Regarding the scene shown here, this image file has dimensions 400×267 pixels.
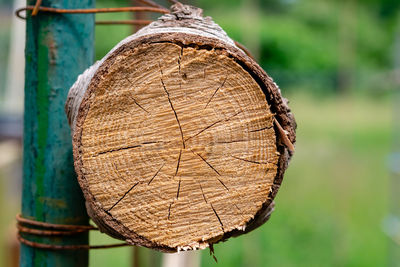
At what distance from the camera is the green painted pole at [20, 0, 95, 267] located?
125 centimetres

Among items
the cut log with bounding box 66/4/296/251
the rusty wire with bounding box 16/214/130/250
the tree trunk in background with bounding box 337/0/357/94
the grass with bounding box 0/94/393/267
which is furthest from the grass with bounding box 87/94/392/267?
the cut log with bounding box 66/4/296/251

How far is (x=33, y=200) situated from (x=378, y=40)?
653 centimetres

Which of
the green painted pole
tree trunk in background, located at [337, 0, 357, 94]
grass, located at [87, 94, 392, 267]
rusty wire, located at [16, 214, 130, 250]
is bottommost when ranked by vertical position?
A: grass, located at [87, 94, 392, 267]

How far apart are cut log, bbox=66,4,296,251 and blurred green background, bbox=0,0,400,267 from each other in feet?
7.74

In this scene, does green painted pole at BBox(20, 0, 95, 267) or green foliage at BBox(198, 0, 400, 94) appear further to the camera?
green foliage at BBox(198, 0, 400, 94)

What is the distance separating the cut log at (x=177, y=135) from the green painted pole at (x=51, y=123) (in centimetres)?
26

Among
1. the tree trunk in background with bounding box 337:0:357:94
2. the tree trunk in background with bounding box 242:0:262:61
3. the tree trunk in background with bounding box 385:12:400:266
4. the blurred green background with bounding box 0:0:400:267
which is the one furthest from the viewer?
the tree trunk in background with bounding box 337:0:357:94

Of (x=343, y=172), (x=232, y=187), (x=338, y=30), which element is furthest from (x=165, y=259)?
(x=338, y=30)

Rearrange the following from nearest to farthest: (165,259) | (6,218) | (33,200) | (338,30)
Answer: (33,200) → (165,259) → (6,218) → (338,30)

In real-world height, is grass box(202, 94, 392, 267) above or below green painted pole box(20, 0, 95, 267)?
below

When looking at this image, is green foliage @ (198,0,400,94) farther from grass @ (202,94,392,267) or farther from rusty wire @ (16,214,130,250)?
rusty wire @ (16,214,130,250)

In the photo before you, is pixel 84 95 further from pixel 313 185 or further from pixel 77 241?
pixel 313 185

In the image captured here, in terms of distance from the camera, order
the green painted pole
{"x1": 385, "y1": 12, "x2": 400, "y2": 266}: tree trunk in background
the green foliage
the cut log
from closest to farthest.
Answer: the cut log < the green painted pole < {"x1": 385, "y1": 12, "x2": 400, "y2": 266}: tree trunk in background < the green foliage

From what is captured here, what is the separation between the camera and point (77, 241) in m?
1.30
